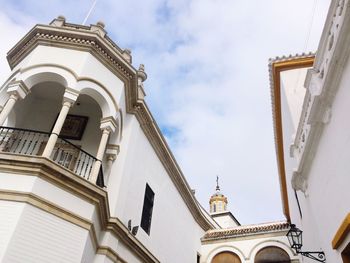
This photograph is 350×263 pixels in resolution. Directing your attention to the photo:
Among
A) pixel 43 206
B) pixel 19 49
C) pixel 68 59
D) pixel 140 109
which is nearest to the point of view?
pixel 43 206

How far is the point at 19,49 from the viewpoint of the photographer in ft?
31.5

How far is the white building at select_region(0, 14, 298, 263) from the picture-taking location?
6.43 meters

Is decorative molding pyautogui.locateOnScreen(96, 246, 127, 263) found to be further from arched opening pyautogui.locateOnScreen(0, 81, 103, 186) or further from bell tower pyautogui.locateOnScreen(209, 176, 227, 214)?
bell tower pyautogui.locateOnScreen(209, 176, 227, 214)

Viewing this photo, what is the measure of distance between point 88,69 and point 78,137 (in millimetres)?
2114

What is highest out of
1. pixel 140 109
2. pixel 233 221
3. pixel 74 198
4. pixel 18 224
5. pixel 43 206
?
pixel 233 221

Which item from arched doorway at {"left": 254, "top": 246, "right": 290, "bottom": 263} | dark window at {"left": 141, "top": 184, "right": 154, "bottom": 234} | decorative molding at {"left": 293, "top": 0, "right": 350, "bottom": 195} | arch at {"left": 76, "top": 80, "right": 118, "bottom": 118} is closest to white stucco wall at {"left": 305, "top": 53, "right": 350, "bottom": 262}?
decorative molding at {"left": 293, "top": 0, "right": 350, "bottom": 195}

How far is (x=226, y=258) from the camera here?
1633 cm

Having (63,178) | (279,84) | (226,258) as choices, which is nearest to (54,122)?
(63,178)

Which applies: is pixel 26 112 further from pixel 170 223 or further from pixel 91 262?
pixel 170 223

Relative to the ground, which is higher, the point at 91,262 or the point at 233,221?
the point at 233,221

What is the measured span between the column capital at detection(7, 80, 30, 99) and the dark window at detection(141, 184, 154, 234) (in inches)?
208

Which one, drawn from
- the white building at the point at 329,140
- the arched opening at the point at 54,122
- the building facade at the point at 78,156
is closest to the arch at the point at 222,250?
the building facade at the point at 78,156

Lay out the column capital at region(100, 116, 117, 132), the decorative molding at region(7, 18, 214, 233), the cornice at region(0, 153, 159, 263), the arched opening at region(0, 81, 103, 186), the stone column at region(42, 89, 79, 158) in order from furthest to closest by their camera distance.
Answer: the arched opening at region(0, 81, 103, 186) < the decorative molding at region(7, 18, 214, 233) < the column capital at region(100, 116, 117, 132) < the stone column at region(42, 89, 79, 158) < the cornice at region(0, 153, 159, 263)

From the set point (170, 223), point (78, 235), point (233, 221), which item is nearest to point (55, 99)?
point (78, 235)
